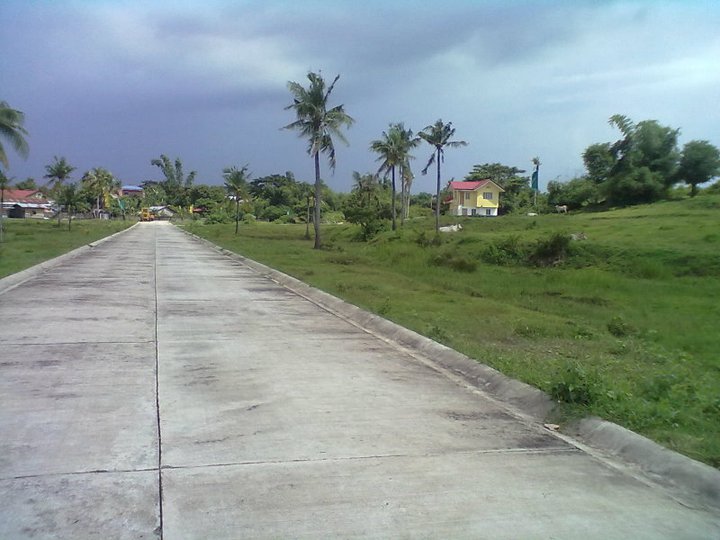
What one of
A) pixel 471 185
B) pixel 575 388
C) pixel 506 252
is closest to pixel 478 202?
pixel 471 185

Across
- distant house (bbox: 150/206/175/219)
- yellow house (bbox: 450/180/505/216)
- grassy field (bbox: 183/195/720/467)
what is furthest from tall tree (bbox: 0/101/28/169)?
distant house (bbox: 150/206/175/219)

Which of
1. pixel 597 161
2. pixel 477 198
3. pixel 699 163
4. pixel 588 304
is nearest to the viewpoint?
pixel 588 304

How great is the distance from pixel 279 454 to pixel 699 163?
56500 millimetres

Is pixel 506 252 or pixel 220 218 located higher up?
pixel 506 252

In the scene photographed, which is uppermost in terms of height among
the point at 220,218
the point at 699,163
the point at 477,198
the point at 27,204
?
the point at 699,163

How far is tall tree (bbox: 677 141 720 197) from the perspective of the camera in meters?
53.7

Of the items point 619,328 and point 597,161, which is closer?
point 619,328

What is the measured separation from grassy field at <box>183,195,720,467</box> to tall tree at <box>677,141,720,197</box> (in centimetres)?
1446

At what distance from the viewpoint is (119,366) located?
823cm

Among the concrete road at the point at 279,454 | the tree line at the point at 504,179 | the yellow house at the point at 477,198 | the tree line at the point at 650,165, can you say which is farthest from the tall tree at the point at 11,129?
the yellow house at the point at 477,198

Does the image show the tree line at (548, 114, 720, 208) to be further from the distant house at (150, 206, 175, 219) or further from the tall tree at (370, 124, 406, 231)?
the distant house at (150, 206, 175, 219)

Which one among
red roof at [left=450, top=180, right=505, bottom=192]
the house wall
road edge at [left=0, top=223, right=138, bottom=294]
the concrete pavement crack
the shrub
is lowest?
the shrub

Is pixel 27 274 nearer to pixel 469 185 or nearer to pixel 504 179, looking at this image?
pixel 469 185

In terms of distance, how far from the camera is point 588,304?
18.7m
